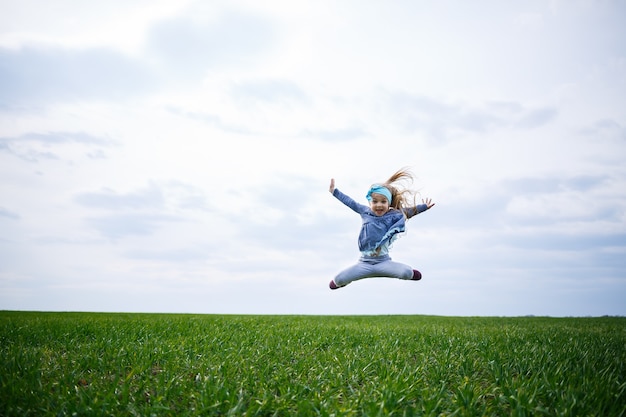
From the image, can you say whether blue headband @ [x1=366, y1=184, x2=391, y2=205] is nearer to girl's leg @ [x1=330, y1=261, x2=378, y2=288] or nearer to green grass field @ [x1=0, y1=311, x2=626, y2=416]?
girl's leg @ [x1=330, y1=261, x2=378, y2=288]

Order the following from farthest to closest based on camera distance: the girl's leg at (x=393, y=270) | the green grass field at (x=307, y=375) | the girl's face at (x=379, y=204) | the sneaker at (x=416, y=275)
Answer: the sneaker at (x=416, y=275), the girl's face at (x=379, y=204), the girl's leg at (x=393, y=270), the green grass field at (x=307, y=375)

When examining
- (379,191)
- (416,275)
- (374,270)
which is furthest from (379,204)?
(416,275)

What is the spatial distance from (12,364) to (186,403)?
9.81 feet

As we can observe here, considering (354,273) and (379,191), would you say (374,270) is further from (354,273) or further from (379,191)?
(379,191)

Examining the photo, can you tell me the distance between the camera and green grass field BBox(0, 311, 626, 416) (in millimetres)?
4727

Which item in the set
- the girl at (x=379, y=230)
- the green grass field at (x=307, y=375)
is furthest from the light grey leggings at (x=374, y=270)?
the green grass field at (x=307, y=375)

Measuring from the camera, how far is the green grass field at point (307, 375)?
4.73 m

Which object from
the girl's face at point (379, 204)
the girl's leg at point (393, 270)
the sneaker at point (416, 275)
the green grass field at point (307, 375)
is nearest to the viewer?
the green grass field at point (307, 375)

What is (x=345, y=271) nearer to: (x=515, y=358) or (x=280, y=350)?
(x=280, y=350)

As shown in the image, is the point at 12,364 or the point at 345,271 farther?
the point at 345,271

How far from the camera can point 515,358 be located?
6.75 m

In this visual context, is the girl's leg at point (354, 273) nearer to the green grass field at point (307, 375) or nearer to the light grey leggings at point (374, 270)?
the light grey leggings at point (374, 270)

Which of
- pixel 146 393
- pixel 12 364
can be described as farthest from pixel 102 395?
pixel 12 364

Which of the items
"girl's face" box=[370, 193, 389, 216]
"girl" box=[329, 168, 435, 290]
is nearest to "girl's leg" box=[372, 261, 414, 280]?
"girl" box=[329, 168, 435, 290]
